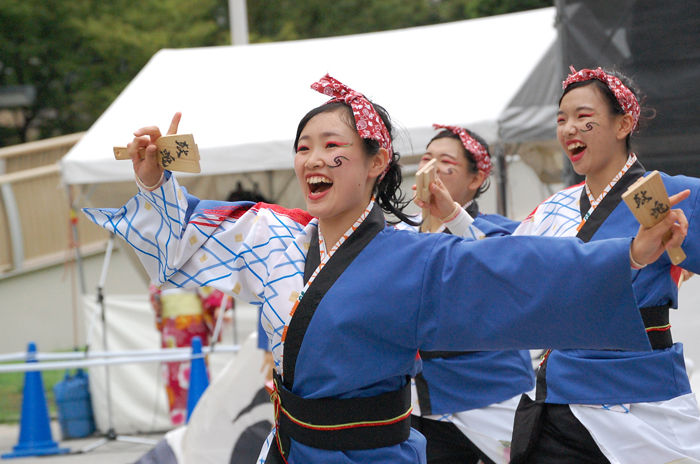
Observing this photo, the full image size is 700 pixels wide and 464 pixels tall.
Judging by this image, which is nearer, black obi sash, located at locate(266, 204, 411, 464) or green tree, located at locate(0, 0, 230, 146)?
black obi sash, located at locate(266, 204, 411, 464)

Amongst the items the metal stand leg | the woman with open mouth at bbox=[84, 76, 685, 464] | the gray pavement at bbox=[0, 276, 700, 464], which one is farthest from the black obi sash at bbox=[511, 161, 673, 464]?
the metal stand leg

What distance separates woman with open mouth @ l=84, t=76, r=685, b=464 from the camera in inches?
65.7

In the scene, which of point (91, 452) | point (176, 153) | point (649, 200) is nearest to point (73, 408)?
point (91, 452)

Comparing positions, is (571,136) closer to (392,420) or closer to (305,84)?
(392,420)

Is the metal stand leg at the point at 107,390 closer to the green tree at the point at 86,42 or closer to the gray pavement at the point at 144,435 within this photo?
the gray pavement at the point at 144,435

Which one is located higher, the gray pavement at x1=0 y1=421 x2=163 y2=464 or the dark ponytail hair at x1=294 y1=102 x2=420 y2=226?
the dark ponytail hair at x1=294 y1=102 x2=420 y2=226

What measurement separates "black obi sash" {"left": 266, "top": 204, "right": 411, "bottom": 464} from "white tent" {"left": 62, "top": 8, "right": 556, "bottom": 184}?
339cm

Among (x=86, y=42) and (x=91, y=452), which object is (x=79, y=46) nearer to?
(x=86, y=42)

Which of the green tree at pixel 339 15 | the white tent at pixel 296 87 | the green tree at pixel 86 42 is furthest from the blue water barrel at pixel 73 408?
the green tree at pixel 339 15

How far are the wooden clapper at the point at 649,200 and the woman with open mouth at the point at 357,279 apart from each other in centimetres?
2

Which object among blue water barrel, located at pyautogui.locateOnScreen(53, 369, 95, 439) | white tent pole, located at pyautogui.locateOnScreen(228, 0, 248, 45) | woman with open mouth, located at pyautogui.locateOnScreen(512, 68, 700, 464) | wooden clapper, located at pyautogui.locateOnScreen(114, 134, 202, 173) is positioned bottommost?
blue water barrel, located at pyautogui.locateOnScreen(53, 369, 95, 439)

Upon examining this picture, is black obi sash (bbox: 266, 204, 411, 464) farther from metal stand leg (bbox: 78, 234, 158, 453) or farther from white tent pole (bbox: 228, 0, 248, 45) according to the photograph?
white tent pole (bbox: 228, 0, 248, 45)

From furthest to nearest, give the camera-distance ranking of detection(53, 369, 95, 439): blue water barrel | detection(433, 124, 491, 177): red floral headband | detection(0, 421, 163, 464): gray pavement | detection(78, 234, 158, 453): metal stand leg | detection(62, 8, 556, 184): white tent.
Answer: detection(53, 369, 95, 439): blue water barrel → detection(78, 234, 158, 453): metal stand leg → detection(0, 421, 163, 464): gray pavement → detection(62, 8, 556, 184): white tent → detection(433, 124, 491, 177): red floral headband

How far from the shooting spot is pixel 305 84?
6.16 m
